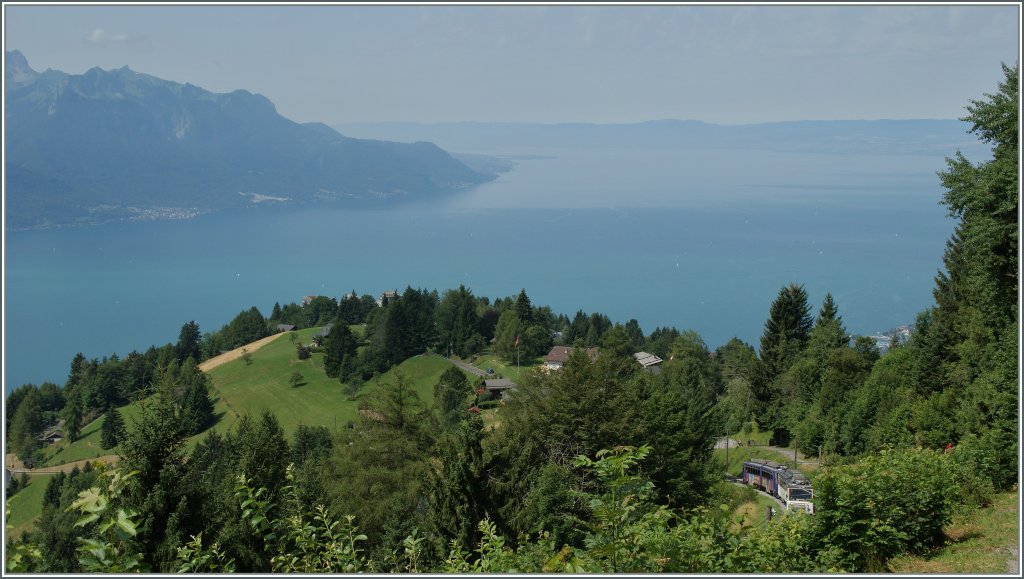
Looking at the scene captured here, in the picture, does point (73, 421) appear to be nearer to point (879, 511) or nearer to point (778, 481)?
point (778, 481)

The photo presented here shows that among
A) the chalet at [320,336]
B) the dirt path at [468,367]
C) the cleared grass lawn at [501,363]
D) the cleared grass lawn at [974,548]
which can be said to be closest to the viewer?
the cleared grass lawn at [974,548]

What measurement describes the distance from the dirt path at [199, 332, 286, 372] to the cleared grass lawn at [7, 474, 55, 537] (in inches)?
594

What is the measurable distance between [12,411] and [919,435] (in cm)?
5519

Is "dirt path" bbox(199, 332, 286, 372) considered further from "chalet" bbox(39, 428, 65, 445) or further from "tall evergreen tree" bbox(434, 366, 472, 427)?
"tall evergreen tree" bbox(434, 366, 472, 427)

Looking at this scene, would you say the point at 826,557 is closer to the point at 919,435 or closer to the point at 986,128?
the point at 986,128

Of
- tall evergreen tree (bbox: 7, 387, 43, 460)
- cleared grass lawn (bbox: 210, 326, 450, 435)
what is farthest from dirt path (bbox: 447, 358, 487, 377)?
tall evergreen tree (bbox: 7, 387, 43, 460)

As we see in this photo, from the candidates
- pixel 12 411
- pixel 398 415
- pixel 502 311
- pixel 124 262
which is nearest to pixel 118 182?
pixel 124 262

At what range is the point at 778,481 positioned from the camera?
20016mm

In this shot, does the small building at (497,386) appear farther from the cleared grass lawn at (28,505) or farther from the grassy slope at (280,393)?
the cleared grass lawn at (28,505)

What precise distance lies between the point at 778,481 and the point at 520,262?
83.1m

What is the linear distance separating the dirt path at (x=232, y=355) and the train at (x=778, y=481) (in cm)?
4189

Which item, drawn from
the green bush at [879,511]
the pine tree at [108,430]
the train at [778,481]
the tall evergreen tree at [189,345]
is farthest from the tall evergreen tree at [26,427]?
the green bush at [879,511]

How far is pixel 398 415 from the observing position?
52.3ft

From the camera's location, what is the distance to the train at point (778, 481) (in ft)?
58.0
